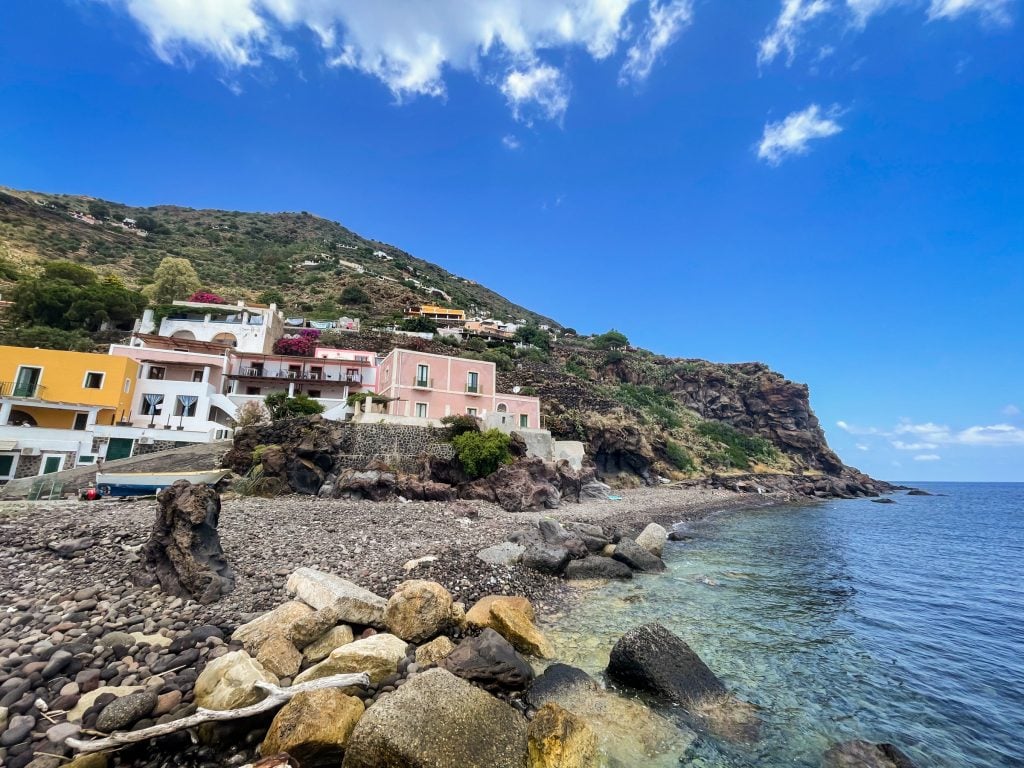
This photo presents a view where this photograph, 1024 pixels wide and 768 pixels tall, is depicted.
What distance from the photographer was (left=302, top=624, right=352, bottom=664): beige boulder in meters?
6.63

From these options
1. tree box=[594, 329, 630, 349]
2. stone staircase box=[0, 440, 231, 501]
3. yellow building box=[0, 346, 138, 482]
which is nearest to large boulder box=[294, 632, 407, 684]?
stone staircase box=[0, 440, 231, 501]

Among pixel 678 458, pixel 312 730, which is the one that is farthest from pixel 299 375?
pixel 678 458

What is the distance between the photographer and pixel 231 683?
5.20 m

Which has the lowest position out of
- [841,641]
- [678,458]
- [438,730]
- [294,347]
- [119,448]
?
[841,641]

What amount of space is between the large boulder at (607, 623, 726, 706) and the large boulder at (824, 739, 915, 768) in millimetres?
1574

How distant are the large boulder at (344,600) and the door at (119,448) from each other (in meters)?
24.1

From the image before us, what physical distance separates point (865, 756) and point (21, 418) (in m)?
38.1

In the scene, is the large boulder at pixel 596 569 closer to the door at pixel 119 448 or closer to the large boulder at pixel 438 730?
the large boulder at pixel 438 730

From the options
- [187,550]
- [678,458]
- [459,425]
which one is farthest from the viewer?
[678,458]

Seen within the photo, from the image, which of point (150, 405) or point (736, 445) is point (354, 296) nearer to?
point (150, 405)

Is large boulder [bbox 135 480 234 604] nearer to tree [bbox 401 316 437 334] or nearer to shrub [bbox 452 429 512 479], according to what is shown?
shrub [bbox 452 429 512 479]

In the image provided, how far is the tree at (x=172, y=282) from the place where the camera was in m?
53.1

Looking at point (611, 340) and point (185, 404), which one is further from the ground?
point (611, 340)

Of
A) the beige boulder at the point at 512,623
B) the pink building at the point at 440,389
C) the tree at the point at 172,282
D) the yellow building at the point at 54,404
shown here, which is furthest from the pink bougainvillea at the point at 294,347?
the beige boulder at the point at 512,623
